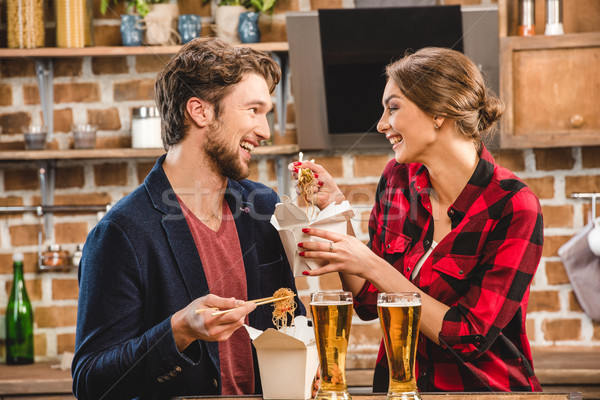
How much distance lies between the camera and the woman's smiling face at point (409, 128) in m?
1.50

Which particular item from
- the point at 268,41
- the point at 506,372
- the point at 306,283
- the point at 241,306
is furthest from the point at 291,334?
the point at 268,41

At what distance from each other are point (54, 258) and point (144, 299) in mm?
1190

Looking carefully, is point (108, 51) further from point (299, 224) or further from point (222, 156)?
point (299, 224)

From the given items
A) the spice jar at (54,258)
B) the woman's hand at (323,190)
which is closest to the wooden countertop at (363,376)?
the spice jar at (54,258)

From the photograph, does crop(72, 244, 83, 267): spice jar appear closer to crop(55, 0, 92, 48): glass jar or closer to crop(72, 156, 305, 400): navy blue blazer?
crop(55, 0, 92, 48): glass jar

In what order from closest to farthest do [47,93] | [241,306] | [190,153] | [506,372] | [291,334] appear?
[241,306] < [291,334] < [506,372] < [190,153] < [47,93]

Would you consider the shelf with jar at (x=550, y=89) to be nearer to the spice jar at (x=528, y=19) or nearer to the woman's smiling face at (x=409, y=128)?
the spice jar at (x=528, y=19)

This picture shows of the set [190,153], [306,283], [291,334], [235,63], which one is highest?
[235,63]

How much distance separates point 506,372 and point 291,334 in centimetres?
49

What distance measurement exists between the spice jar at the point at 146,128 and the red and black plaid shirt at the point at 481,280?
1038mm

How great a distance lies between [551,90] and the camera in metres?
2.21

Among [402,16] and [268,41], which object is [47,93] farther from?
[402,16]

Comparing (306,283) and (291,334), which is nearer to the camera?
(291,334)

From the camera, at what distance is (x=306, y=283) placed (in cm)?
243
